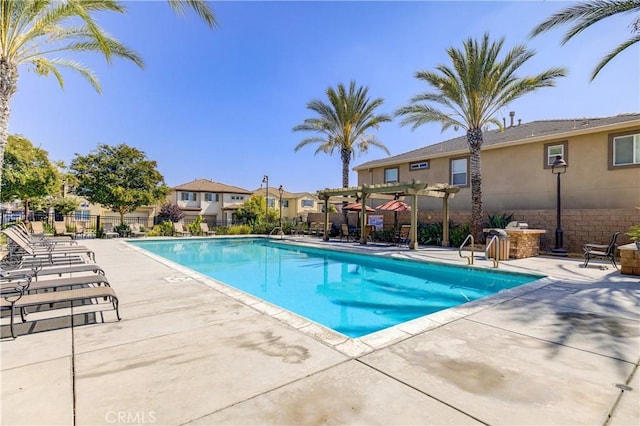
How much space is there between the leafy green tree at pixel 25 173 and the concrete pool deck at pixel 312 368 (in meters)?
14.2

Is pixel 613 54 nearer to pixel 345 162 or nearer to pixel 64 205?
pixel 345 162

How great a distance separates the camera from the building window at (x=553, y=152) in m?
14.1

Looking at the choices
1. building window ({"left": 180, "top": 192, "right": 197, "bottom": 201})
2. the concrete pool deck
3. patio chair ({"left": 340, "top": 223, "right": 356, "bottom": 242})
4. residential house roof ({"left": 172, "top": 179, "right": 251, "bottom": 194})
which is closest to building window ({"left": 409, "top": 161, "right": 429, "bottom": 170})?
patio chair ({"left": 340, "top": 223, "right": 356, "bottom": 242})

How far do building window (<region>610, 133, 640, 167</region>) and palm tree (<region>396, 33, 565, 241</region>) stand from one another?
3.58m

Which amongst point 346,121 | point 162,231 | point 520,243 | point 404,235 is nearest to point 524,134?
point 520,243

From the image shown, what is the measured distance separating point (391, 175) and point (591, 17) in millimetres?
13208

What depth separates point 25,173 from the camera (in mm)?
14430

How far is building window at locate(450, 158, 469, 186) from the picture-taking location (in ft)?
58.1

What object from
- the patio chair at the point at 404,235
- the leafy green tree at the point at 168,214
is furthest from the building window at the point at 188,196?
the patio chair at the point at 404,235

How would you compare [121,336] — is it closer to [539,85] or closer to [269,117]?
[539,85]

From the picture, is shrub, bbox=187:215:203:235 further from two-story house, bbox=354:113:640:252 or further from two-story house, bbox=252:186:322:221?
two-story house, bbox=252:186:322:221

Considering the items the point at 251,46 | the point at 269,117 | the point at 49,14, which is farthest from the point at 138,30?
the point at 269,117

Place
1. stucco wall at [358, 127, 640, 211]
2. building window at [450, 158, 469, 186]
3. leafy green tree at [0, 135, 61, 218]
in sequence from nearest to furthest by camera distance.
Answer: stucco wall at [358, 127, 640, 211], leafy green tree at [0, 135, 61, 218], building window at [450, 158, 469, 186]

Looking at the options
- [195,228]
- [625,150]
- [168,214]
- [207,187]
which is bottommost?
[195,228]
